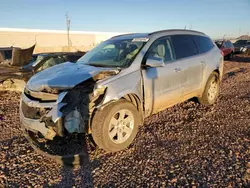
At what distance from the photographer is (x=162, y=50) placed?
4.40 m

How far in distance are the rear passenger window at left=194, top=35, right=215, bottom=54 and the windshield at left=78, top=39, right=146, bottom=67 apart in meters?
1.83

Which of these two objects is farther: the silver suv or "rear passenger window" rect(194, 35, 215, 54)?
"rear passenger window" rect(194, 35, 215, 54)

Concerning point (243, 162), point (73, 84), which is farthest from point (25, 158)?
point (243, 162)

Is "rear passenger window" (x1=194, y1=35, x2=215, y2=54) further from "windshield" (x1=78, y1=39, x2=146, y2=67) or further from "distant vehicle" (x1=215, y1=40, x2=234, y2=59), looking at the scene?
"distant vehicle" (x1=215, y1=40, x2=234, y2=59)

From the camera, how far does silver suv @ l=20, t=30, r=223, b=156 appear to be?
331 centimetres

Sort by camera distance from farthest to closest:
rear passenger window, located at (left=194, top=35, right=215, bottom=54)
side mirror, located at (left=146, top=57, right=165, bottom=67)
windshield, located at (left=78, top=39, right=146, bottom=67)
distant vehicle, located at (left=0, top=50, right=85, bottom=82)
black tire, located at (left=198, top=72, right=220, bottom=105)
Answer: distant vehicle, located at (left=0, top=50, right=85, bottom=82)
black tire, located at (left=198, top=72, right=220, bottom=105)
rear passenger window, located at (left=194, top=35, right=215, bottom=54)
windshield, located at (left=78, top=39, right=146, bottom=67)
side mirror, located at (left=146, top=57, right=165, bottom=67)

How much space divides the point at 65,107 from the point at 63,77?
1.79 feet

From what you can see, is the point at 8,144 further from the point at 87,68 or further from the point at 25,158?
the point at 87,68

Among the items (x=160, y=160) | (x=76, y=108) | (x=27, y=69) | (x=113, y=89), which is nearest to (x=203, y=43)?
(x=113, y=89)

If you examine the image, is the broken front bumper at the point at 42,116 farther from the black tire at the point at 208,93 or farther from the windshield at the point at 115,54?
the black tire at the point at 208,93

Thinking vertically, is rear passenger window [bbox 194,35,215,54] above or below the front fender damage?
above

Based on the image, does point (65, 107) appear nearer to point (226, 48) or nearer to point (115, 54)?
point (115, 54)

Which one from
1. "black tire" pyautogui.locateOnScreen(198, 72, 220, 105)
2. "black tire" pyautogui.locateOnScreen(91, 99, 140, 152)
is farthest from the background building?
"black tire" pyautogui.locateOnScreen(91, 99, 140, 152)

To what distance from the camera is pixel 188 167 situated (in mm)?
3102
